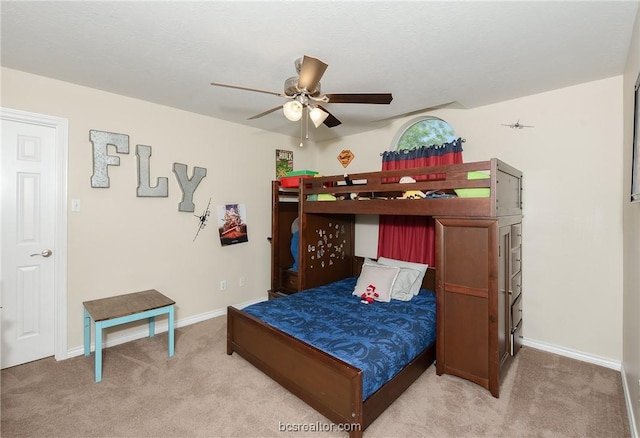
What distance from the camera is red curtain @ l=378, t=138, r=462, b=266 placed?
134 inches

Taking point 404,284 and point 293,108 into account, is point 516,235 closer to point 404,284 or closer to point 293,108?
point 404,284

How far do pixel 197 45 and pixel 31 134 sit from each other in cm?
178

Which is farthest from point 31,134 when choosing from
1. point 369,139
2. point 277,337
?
point 369,139

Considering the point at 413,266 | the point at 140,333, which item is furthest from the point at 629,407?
the point at 140,333

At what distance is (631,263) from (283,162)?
3810 mm

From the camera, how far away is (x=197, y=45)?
6.83 feet

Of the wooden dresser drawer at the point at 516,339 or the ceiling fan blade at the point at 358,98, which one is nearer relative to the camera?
the ceiling fan blade at the point at 358,98

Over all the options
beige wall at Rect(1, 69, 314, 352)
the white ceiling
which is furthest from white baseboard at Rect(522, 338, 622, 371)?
beige wall at Rect(1, 69, 314, 352)

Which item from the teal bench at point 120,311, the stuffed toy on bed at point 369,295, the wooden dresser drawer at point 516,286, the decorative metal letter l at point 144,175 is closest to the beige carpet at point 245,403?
the teal bench at point 120,311

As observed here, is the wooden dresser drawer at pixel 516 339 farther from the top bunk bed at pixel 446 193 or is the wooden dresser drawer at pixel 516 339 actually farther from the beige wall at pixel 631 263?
the top bunk bed at pixel 446 193

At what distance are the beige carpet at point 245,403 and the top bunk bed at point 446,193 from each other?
4.43ft

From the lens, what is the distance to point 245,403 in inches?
83.4

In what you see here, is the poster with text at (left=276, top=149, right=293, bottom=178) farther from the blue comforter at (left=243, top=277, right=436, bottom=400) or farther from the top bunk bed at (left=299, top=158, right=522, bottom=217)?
the blue comforter at (left=243, top=277, right=436, bottom=400)

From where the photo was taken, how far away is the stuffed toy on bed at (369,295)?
10.1 feet
